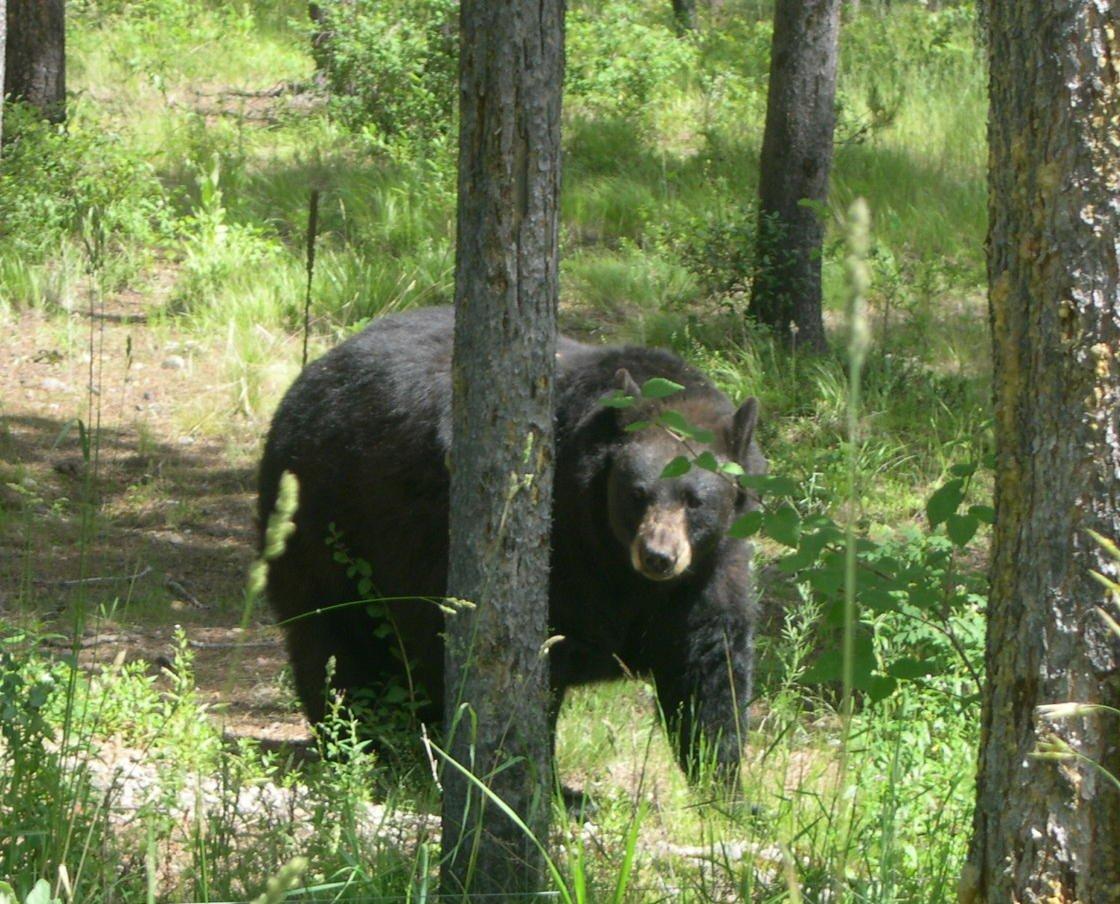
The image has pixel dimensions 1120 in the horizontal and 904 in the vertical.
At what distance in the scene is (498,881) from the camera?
10.9 ft

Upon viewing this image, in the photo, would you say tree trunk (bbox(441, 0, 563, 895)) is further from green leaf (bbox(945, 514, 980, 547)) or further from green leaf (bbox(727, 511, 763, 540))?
green leaf (bbox(945, 514, 980, 547))

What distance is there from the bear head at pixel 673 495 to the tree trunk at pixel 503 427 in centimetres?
166

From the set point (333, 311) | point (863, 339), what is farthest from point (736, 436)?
point (333, 311)

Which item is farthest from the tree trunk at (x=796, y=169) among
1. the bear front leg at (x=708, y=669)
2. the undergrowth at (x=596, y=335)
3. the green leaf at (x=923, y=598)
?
the green leaf at (x=923, y=598)

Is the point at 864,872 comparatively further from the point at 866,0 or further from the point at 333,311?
the point at 866,0

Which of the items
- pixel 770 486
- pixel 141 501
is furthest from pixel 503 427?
pixel 141 501

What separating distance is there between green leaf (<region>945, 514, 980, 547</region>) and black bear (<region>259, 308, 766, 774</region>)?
5.93 feet

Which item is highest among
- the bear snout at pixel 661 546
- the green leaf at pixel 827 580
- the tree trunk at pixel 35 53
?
the tree trunk at pixel 35 53

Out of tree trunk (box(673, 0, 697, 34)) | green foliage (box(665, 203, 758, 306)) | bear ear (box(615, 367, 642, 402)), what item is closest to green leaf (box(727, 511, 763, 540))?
bear ear (box(615, 367, 642, 402))

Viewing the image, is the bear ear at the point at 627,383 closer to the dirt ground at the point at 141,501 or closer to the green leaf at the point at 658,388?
the green leaf at the point at 658,388

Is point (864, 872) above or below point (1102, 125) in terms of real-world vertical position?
below

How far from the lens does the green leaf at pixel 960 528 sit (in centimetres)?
313

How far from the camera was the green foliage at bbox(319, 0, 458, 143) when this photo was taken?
13273mm

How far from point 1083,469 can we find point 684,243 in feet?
29.2
